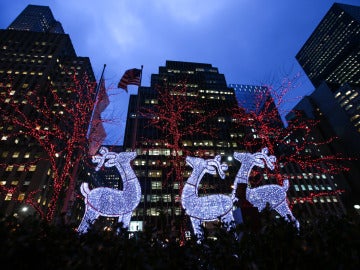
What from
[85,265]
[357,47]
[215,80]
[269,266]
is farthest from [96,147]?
[357,47]

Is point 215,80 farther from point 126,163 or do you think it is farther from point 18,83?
point 126,163

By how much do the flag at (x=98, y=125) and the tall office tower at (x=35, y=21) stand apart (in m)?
155

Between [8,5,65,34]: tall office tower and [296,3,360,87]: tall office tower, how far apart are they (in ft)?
601

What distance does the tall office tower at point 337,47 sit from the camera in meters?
134

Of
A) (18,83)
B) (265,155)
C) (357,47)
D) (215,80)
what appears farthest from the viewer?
(357,47)

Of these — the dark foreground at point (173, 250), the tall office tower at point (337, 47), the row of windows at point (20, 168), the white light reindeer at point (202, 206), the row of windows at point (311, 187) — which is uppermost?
the tall office tower at point (337, 47)

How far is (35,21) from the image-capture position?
14262 cm

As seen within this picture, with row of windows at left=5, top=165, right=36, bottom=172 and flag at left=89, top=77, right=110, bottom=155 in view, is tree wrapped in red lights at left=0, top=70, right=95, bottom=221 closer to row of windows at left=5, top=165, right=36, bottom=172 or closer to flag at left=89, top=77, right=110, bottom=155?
row of windows at left=5, top=165, right=36, bottom=172

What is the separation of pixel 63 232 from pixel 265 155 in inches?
323

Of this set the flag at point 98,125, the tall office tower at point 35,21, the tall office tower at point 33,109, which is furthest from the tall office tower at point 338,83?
the tall office tower at point 35,21

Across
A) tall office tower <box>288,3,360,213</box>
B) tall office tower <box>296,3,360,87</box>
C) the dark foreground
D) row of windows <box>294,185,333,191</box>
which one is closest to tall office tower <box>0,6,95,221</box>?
the dark foreground

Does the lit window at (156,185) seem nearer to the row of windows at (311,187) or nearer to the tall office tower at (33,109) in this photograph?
the tall office tower at (33,109)

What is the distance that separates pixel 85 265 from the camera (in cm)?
259

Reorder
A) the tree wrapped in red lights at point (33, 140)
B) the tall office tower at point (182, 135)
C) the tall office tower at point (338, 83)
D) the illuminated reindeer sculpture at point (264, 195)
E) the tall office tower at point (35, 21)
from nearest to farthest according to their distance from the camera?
the illuminated reindeer sculpture at point (264, 195)
the tree wrapped in red lights at point (33, 140)
the tall office tower at point (182, 135)
the tall office tower at point (338, 83)
the tall office tower at point (35, 21)
